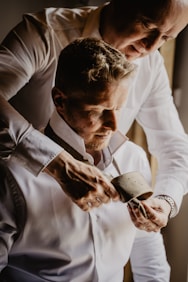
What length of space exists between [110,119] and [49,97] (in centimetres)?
24

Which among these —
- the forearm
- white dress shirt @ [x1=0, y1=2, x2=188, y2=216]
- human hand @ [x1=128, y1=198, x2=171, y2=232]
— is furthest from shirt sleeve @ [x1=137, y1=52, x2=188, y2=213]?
the forearm

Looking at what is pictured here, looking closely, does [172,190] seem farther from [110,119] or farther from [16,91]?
[16,91]

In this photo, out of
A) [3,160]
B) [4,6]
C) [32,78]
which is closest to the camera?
[3,160]

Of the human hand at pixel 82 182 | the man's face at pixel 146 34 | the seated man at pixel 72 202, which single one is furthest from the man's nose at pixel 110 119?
the man's face at pixel 146 34

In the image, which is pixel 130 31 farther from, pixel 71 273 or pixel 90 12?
pixel 71 273

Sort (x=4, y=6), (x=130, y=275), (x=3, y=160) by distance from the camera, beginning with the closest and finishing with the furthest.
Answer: (x=3, y=160) → (x=4, y=6) → (x=130, y=275)

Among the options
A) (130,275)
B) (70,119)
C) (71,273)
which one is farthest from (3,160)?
(130,275)

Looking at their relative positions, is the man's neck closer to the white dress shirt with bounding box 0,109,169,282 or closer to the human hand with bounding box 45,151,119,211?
Answer: the white dress shirt with bounding box 0,109,169,282

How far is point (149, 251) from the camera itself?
1.19m

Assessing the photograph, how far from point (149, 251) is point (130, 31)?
0.57 meters

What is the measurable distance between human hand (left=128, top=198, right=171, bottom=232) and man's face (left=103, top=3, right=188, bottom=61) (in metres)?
0.34

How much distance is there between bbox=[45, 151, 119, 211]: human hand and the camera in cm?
83

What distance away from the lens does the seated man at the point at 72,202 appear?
0.88 metres

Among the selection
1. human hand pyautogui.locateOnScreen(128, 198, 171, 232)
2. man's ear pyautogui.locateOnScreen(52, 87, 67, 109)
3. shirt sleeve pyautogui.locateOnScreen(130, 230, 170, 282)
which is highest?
man's ear pyautogui.locateOnScreen(52, 87, 67, 109)
